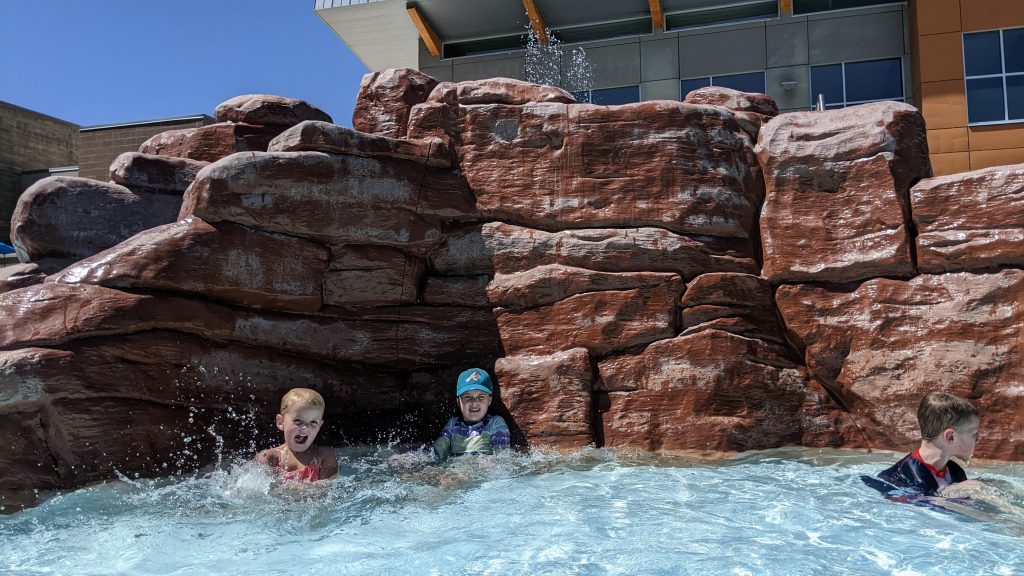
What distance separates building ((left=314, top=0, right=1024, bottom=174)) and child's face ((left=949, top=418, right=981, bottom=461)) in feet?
39.3

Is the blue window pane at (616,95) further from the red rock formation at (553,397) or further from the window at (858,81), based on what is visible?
the red rock formation at (553,397)

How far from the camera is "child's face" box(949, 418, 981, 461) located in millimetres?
4238

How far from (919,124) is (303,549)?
214 inches

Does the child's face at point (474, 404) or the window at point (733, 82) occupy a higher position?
the window at point (733, 82)

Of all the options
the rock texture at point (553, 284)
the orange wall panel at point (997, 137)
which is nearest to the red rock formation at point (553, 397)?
the rock texture at point (553, 284)

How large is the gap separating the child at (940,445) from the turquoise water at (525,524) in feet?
0.76

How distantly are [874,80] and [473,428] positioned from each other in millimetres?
13054

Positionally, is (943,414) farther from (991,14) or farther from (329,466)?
(991,14)

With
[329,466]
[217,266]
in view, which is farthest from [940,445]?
[217,266]

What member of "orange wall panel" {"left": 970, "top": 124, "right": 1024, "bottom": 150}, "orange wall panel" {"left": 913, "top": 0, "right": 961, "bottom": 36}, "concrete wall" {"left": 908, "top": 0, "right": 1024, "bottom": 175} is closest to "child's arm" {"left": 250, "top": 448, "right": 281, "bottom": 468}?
"concrete wall" {"left": 908, "top": 0, "right": 1024, "bottom": 175}

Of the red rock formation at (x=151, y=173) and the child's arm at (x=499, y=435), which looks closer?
the child's arm at (x=499, y=435)

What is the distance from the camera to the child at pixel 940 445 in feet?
13.9

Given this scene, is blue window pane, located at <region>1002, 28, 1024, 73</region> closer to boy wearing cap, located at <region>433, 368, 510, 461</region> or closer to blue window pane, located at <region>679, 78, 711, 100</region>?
blue window pane, located at <region>679, 78, 711, 100</region>

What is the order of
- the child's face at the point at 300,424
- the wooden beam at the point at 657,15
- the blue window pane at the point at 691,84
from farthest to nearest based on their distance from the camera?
the blue window pane at the point at 691,84
the wooden beam at the point at 657,15
the child's face at the point at 300,424
